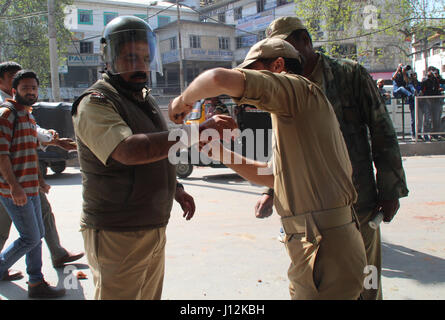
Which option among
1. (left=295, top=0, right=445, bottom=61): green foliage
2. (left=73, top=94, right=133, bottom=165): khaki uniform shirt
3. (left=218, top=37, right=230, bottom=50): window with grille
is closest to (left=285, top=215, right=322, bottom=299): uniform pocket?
(left=73, top=94, right=133, bottom=165): khaki uniform shirt

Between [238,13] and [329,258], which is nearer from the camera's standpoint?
[329,258]

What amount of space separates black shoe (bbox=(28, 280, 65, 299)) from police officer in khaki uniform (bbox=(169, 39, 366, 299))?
2398mm

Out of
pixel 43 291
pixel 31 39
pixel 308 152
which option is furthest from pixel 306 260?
pixel 31 39

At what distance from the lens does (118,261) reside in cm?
204

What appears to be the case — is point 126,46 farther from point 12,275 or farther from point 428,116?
point 428,116

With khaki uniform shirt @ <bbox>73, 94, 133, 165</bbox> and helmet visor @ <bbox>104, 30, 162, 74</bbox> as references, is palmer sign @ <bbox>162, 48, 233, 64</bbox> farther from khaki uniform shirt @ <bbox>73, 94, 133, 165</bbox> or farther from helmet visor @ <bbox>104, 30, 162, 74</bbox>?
khaki uniform shirt @ <bbox>73, 94, 133, 165</bbox>

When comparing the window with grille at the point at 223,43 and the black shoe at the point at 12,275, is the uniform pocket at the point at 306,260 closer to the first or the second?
the black shoe at the point at 12,275

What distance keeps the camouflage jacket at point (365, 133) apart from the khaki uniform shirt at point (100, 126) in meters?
1.41

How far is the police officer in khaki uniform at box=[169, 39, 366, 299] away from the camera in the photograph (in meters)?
1.67

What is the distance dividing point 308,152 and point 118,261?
1.07 m

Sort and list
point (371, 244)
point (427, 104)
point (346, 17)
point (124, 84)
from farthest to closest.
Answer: point (346, 17)
point (427, 104)
point (371, 244)
point (124, 84)

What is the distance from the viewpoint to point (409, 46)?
103ft

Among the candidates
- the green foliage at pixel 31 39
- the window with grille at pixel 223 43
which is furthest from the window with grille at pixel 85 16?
the green foliage at pixel 31 39
